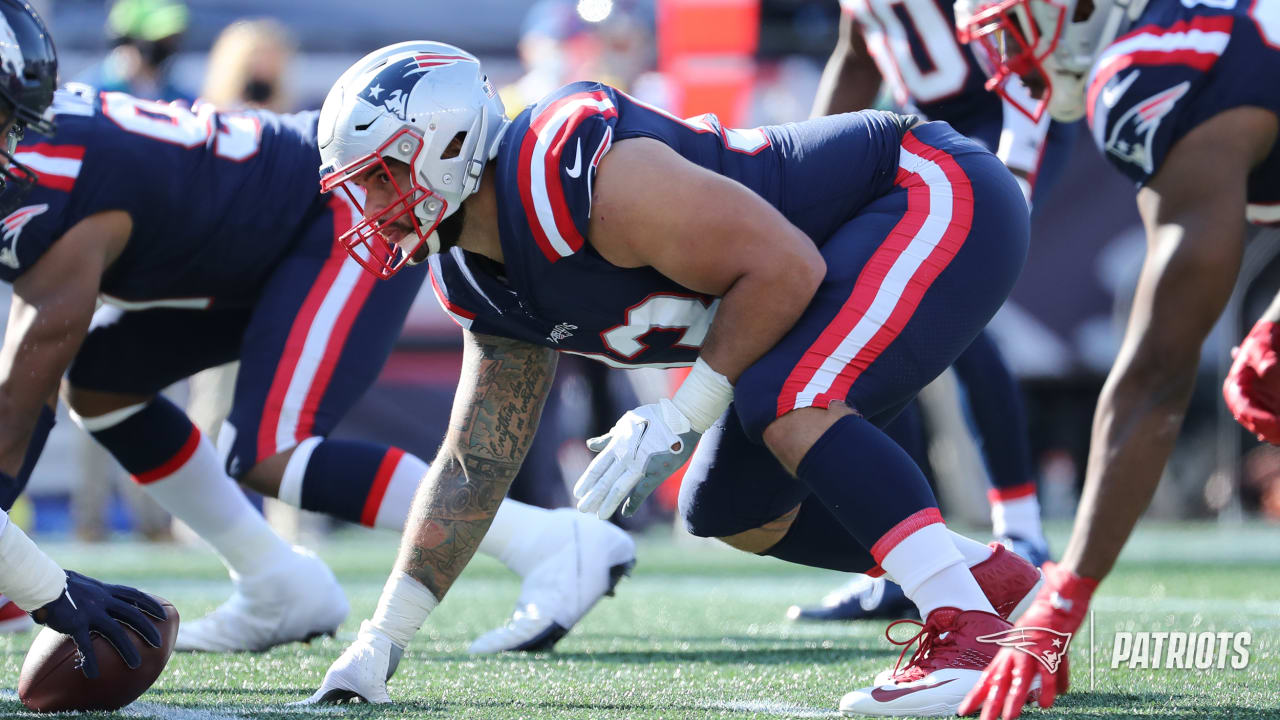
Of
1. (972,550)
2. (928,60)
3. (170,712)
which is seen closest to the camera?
(170,712)

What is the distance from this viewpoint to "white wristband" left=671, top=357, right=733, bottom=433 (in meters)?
2.31

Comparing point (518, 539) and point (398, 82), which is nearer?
point (398, 82)

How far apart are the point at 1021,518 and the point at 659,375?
3679mm

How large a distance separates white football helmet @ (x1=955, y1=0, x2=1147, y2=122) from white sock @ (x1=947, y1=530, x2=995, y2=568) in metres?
1.00

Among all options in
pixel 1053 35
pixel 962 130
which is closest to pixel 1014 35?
pixel 1053 35

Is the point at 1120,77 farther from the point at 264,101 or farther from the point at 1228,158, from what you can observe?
the point at 264,101

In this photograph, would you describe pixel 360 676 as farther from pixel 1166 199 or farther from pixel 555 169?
pixel 1166 199

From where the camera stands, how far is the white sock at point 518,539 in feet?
11.4

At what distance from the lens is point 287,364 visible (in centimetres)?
321

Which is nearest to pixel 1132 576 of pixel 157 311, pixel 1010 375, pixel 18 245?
pixel 1010 375

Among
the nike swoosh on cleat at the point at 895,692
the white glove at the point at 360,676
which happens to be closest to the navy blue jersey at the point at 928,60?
the nike swoosh on cleat at the point at 895,692

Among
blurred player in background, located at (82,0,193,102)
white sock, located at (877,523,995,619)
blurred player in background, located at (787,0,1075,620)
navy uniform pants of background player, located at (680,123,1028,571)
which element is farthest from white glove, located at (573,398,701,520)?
blurred player in background, located at (82,0,193,102)

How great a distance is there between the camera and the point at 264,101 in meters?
5.17

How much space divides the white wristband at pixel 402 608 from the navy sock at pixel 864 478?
2.49 ft
